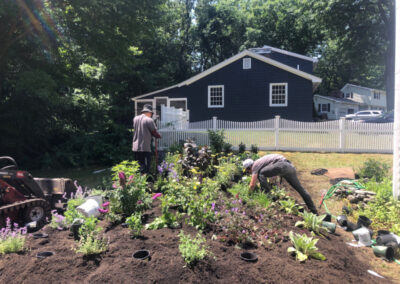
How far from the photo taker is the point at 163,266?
2.90 m

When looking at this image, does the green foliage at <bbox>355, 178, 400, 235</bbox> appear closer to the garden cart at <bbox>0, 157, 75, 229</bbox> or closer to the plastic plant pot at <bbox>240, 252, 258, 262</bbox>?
the plastic plant pot at <bbox>240, 252, 258, 262</bbox>

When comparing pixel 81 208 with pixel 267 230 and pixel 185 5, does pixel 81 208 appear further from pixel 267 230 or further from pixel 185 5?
pixel 185 5

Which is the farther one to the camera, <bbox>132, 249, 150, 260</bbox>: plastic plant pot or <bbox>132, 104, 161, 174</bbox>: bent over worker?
<bbox>132, 104, 161, 174</bbox>: bent over worker

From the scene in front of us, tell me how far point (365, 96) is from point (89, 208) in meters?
51.9

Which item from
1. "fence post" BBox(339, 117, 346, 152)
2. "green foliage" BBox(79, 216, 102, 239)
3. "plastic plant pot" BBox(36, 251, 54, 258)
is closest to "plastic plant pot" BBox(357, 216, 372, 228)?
"green foliage" BBox(79, 216, 102, 239)

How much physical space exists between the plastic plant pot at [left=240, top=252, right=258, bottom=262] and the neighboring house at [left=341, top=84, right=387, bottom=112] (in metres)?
48.4

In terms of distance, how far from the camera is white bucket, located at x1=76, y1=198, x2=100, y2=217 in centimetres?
423

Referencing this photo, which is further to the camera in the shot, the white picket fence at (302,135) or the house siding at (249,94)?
the house siding at (249,94)

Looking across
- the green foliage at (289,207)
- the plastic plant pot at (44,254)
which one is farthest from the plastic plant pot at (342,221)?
the plastic plant pot at (44,254)

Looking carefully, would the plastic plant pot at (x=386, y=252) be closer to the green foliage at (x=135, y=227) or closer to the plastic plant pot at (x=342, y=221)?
the plastic plant pot at (x=342, y=221)

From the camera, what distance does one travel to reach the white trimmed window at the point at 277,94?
1838 cm

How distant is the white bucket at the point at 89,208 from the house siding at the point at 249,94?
50.5ft

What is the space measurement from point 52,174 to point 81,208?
7319 millimetres

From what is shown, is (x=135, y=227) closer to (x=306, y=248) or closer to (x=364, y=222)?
(x=306, y=248)
